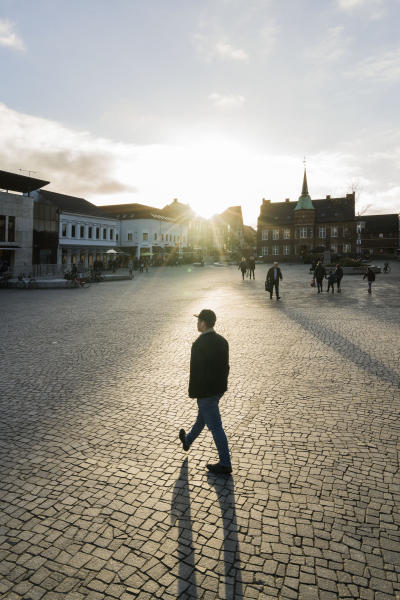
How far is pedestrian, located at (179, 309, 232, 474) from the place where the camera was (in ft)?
13.3

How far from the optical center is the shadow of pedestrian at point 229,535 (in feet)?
8.74

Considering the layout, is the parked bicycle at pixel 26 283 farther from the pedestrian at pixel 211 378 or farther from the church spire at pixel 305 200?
the church spire at pixel 305 200

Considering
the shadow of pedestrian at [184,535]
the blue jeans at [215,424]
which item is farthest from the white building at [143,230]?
the shadow of pedestrian at [184,535]

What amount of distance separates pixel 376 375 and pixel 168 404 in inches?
157

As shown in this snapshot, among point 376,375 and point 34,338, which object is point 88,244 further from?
point 376,375

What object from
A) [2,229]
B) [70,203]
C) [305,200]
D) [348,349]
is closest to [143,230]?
[70,203]

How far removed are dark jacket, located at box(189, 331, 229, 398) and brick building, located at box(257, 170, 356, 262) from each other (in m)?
81.2

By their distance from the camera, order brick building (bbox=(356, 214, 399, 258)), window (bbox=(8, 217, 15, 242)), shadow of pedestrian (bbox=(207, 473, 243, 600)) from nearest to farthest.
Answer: shadow of pedestrian (bbox=(207, 473, 243, 600)) < window (bbox=(8, 217, 15, 242)) < brick building (bbox=(356, 214, 399, 258))

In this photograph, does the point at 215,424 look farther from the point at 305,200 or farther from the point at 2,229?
the point at 305,200

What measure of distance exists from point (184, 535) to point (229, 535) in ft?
1.22

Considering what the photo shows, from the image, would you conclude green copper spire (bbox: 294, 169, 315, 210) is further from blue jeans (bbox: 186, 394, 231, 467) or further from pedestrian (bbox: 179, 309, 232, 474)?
blue jeans (bbox: 186, 394, 231, 467)

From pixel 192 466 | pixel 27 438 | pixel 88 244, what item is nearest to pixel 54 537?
pixel 192 466

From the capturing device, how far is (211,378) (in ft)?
13.2

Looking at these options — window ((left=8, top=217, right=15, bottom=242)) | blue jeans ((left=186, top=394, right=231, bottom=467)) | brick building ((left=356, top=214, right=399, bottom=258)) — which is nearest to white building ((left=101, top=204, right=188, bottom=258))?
window ((left=8, top=217, right=15, bottom=242))
